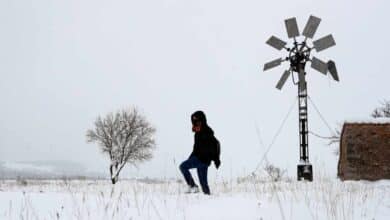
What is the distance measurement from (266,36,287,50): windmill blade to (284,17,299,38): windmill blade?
0.36m

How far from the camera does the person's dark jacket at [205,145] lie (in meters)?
9.73

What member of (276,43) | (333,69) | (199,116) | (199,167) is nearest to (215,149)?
(199,167)

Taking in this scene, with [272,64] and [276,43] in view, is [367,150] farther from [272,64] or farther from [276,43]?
[276,43]

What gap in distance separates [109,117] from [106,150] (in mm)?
3265

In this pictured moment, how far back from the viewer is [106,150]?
4547 centimetres

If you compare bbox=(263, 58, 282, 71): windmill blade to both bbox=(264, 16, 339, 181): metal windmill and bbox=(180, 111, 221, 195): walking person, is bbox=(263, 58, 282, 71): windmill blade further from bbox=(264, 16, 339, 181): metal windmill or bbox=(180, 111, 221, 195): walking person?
bbox=(180, 111, 221, 195): walking person

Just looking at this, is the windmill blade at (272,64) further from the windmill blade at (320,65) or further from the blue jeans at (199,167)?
the blue jeans at (199,167)

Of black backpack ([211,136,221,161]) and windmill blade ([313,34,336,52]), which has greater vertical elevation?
windmill blade ([313,34,336,52])

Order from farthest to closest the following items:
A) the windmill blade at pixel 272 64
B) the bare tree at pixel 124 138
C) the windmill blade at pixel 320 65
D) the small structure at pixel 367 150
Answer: the bare tree at pixel 124 138, the windmill blade at pixel 272 64, the windmill blade at pixel 320 65, the small structure at pixel 367 150

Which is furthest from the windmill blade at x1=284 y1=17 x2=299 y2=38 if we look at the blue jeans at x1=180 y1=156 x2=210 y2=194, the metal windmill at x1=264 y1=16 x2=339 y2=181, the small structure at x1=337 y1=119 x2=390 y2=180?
the blue jeans at x1=180 y1=156 x2=210 y2=194

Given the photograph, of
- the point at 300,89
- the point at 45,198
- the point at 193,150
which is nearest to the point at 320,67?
the point at 300,89

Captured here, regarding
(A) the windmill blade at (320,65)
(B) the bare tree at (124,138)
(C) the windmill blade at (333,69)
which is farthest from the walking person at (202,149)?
(B) the bare tree at (124,138)

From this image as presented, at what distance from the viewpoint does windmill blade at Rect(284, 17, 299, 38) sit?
1662 cm

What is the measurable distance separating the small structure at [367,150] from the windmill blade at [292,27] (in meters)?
4.19
